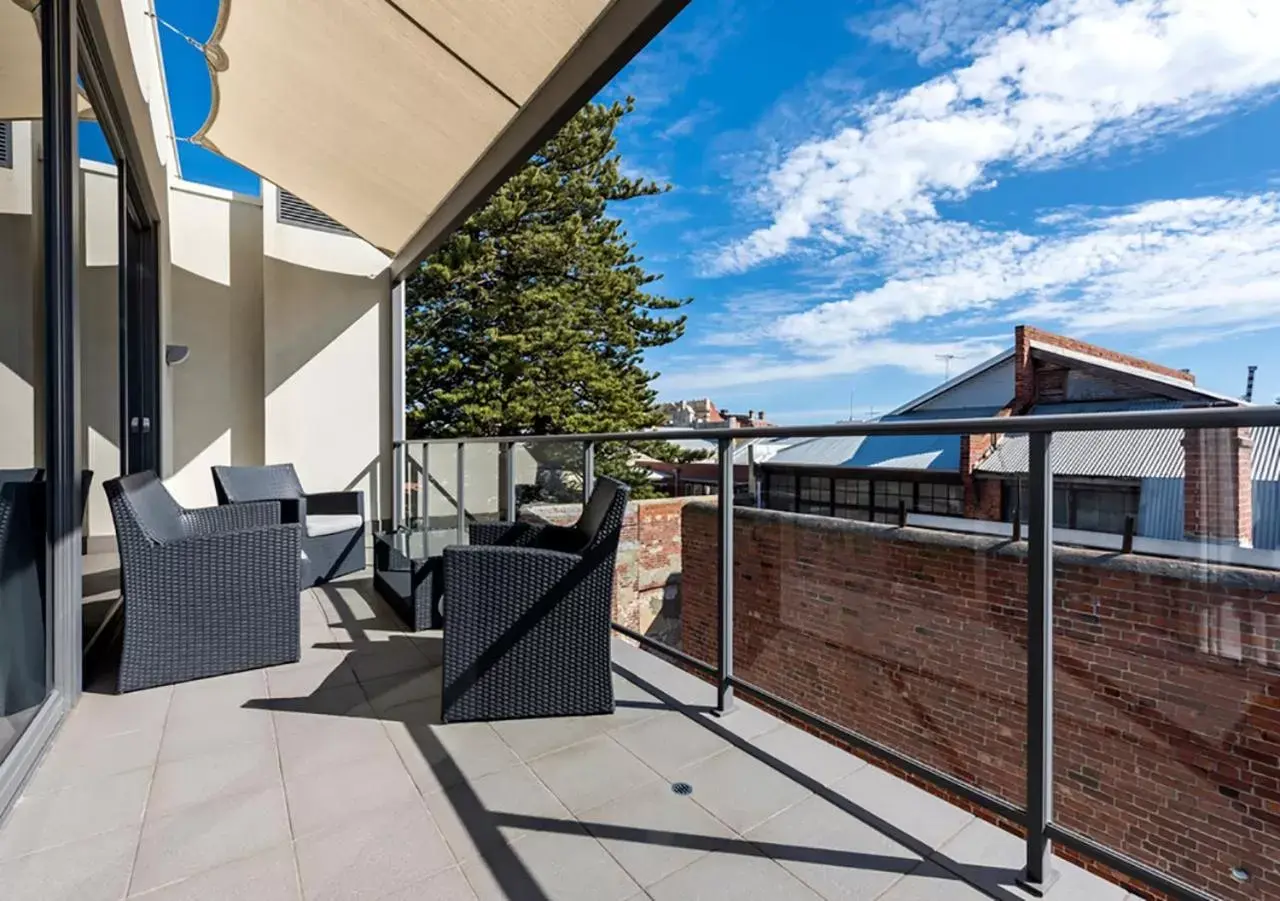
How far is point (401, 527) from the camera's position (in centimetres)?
589

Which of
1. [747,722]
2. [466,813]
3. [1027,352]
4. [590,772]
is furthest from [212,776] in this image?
[1027,352]

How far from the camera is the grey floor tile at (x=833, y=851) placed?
154 centimetres

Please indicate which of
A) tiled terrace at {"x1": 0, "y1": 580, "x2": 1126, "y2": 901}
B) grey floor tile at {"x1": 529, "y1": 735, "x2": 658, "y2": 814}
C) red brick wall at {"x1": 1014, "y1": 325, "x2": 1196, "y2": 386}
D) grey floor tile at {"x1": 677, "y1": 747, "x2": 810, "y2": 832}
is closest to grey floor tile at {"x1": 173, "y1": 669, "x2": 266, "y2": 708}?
tiled terrace at {"x1": 0, "y1": 580, "x2": 1126, "y2": 901}

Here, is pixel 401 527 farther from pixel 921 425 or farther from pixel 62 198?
pixel 921 425

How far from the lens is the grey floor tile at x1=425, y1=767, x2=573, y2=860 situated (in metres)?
1.72

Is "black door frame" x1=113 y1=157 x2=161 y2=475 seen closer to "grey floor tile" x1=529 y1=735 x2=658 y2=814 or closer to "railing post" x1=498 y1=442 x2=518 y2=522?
"railing post" x1=498 y1=442 x2=518 y2=522

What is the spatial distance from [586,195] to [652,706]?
1403cm

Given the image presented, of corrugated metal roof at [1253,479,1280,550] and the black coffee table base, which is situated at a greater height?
corrugated metal roof at [1253,479,1280,550]

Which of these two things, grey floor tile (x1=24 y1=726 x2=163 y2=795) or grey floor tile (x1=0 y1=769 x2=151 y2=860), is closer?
grey floor tile (x1=0 y1=769 x2=151 y2=860)

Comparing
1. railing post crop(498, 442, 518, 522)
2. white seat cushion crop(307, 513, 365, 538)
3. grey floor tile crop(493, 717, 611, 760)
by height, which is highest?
railing post crop(498, 442, 518, 522)

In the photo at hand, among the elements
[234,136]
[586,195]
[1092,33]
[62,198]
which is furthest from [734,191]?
[62,198]

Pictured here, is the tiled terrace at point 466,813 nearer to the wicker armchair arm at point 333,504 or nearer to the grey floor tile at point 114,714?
the grey floor tile at point 114,714

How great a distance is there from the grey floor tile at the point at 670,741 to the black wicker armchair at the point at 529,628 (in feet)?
0.62

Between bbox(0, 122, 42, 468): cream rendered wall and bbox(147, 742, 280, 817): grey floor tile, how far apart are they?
3.80ft
